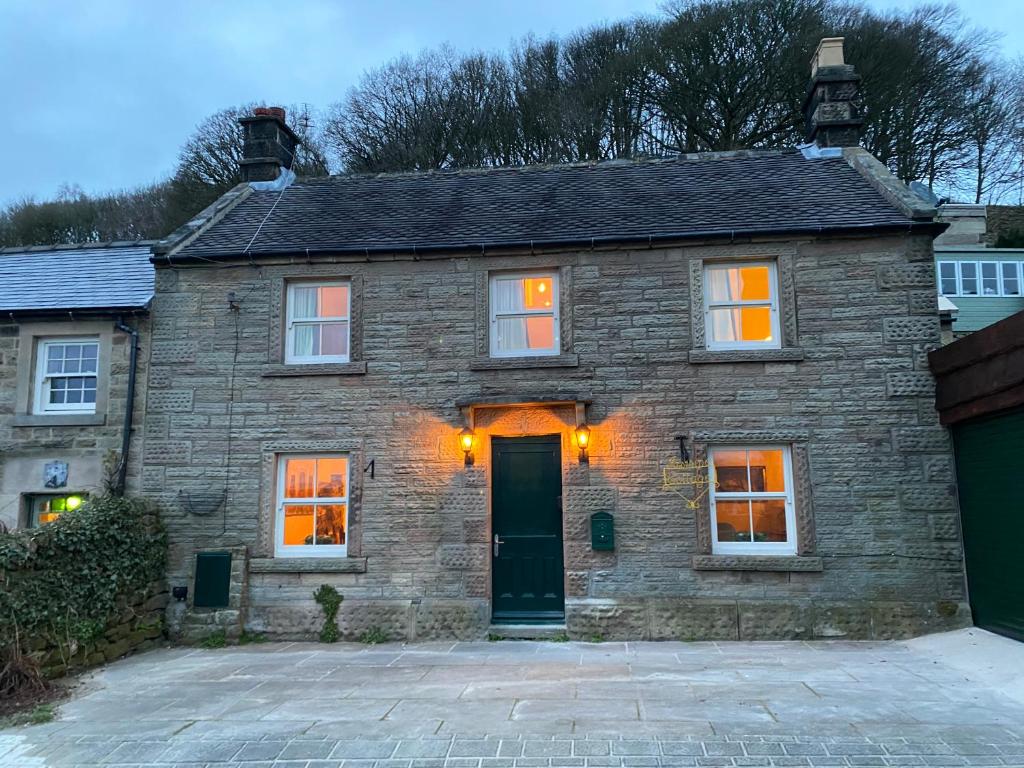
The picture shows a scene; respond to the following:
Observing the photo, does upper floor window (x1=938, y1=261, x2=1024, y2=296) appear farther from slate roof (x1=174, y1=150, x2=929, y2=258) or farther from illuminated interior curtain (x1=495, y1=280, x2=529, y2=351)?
illuminated interior curtain (x1=495, y1=280, x2=529, y2=351)

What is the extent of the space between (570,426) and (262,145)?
26.6 ft

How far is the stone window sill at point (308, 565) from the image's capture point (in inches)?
368

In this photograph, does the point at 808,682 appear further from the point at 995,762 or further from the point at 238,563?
the point at 238,563

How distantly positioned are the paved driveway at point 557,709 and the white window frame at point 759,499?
1.21 metres

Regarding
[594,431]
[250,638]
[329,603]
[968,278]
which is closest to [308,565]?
[329,603]

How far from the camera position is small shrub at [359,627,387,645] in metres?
9.16

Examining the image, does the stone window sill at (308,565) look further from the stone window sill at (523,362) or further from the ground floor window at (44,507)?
the ground floor window at (44,507)

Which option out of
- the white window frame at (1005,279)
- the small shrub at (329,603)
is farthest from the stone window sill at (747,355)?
the white window frame at (1005,279)

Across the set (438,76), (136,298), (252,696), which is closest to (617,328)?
(252,696)

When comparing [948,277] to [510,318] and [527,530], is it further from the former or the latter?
[527,530]

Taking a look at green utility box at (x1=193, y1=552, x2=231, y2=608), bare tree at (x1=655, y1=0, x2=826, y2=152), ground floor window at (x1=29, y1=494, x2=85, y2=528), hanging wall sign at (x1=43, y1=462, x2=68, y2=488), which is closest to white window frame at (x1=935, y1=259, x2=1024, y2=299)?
bare tree at (x1=655, y1=0, x2=826, y2=152)

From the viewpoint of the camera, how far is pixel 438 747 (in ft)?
16.5

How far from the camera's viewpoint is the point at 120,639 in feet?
28.0

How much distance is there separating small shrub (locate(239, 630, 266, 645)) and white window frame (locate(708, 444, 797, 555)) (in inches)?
243
